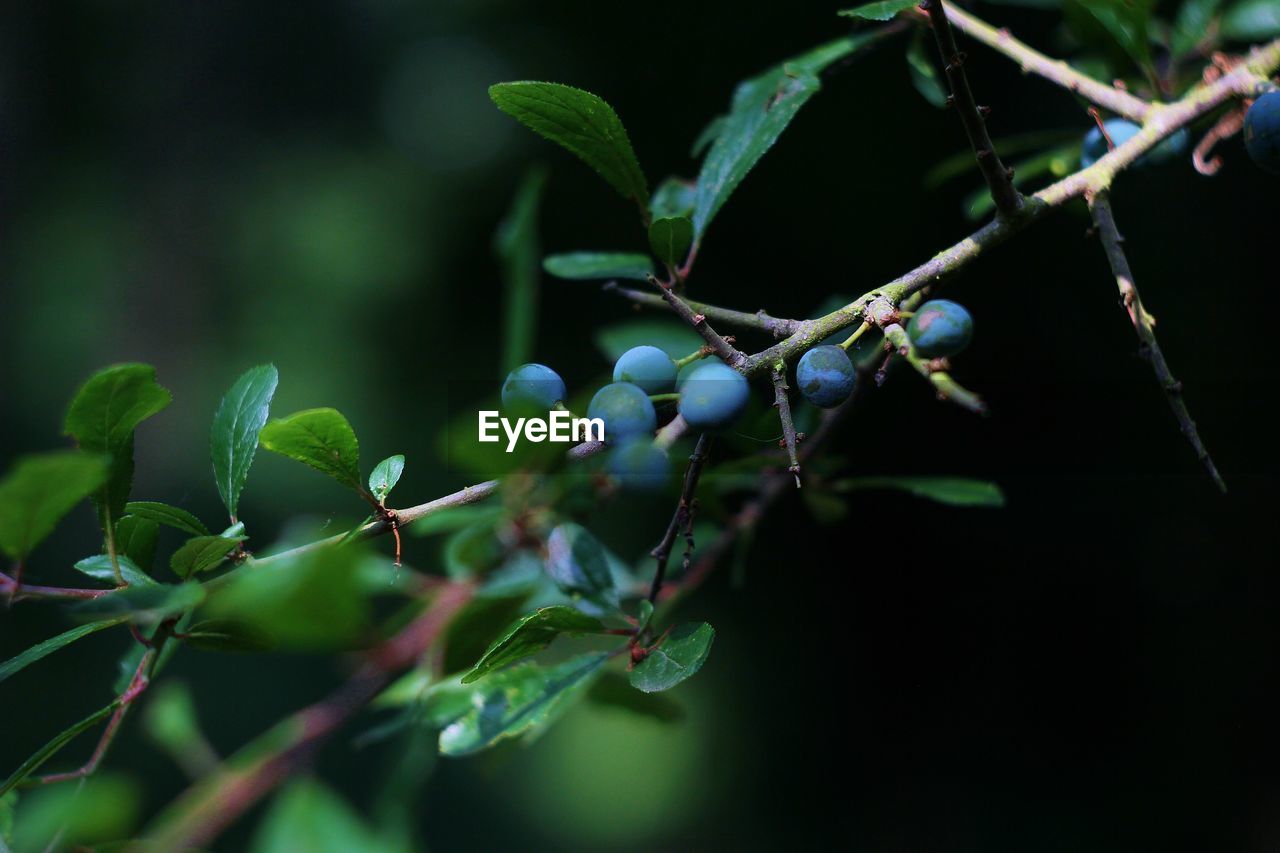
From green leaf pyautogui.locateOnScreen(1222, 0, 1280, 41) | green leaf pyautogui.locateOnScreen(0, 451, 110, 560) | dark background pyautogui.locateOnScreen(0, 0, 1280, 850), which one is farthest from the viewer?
dark background pyautogui.locateOnScreen(0, 0, 1280, 850)

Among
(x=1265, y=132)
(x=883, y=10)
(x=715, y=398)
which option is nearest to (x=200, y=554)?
(x=715, y=398)

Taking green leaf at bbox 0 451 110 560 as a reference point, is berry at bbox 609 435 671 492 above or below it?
below

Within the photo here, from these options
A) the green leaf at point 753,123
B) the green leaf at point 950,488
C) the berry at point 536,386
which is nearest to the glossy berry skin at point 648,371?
the berry at point 536,386

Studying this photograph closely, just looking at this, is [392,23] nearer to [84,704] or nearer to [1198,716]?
[84,704]

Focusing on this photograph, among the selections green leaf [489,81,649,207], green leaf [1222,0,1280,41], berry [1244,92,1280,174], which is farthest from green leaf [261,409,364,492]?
green leaf [1222,0,1280,41]

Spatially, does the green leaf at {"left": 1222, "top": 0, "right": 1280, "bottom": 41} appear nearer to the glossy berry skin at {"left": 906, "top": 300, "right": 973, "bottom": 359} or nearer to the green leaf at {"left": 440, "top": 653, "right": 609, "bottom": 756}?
the glossy berry skin at {"left": 906, "top": 300, "right": 973, "bottom": 359}

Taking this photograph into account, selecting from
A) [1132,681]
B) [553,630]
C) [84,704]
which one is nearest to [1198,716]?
[1132,681]

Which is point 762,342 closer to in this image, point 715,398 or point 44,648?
point 715,398
